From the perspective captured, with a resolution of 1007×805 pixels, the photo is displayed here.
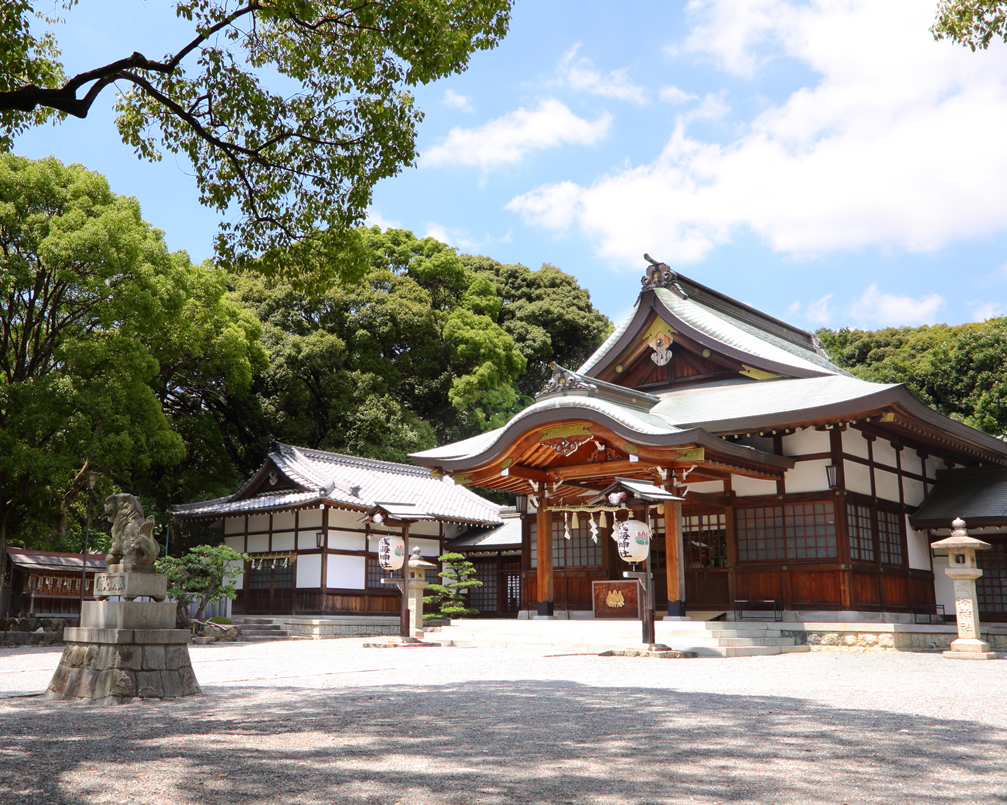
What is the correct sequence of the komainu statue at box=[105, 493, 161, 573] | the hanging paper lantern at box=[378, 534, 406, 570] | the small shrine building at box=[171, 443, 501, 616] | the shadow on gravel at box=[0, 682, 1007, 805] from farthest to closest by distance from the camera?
1. the small shrine building at box=[171, 443, 501, 616]
2. the hanging paper lantern at box=[378, 534, 406, 570]
3. the komainu statue at box=[105, 493, 161, 573]
4. the shadow on gravel at box=[0, 682, 1007, 805]

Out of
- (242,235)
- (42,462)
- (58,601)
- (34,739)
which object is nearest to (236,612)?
(58,601)

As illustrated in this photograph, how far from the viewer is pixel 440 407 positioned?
111 feet

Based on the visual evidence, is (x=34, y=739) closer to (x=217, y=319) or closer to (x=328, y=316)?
(x=217, y=319)

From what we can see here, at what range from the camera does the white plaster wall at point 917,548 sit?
18.0 metres

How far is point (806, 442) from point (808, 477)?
699 mm

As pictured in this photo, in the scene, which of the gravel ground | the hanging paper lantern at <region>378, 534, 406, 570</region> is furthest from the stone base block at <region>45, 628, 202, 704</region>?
the hanging paper lantern at <region>378, 534, 406, 570</region>

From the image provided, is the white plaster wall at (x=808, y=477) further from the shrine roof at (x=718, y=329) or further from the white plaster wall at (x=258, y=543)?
the white plaster wall at (x=258, y=543)

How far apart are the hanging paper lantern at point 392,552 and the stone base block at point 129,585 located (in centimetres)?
854

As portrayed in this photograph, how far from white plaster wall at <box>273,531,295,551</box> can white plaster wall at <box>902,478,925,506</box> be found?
15416 mm

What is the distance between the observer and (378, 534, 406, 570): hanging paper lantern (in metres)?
17.0

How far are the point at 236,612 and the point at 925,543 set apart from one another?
17923mm

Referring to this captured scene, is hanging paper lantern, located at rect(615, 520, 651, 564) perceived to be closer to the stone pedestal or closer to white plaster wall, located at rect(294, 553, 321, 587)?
the stone pedestal

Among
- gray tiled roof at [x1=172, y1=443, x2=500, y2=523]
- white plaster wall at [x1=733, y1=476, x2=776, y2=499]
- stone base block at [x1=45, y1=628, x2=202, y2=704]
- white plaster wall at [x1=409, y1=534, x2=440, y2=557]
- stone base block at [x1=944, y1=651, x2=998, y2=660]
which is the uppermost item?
gray tiled roof at [x1=172, y1=443, x2=500, y2=523]

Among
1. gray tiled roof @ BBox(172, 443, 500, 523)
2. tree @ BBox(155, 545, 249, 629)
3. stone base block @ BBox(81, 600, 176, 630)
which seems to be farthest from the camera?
gray tiled roof @ BBox(172, 443, 500, 523)
